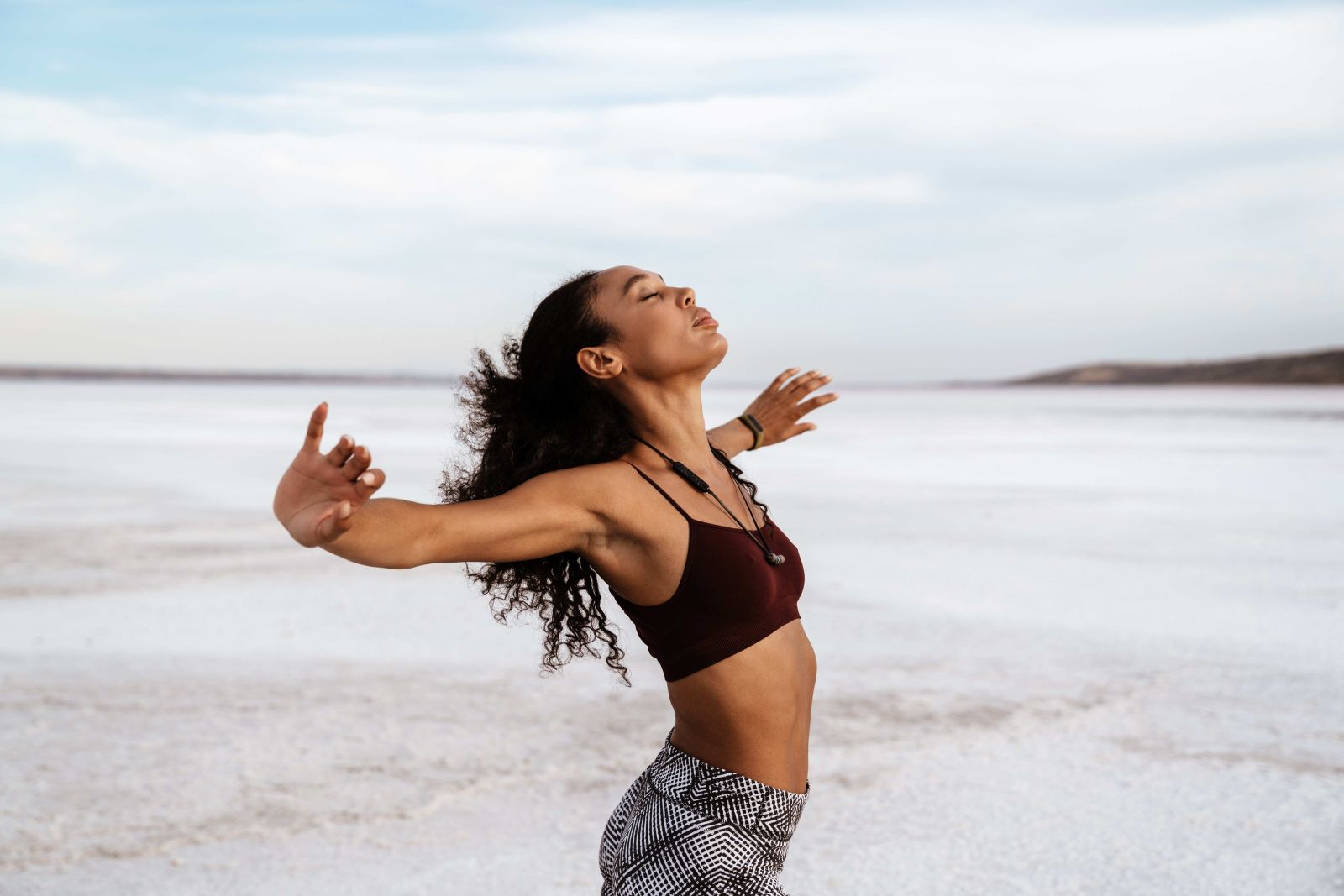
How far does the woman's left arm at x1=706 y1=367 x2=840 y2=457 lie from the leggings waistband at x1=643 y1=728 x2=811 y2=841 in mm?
1233

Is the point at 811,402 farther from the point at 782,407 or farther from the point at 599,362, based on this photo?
the point at 599,362

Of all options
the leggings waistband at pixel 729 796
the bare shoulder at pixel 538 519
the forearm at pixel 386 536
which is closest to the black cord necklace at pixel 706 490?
the bare shoulder at pixel 538 519

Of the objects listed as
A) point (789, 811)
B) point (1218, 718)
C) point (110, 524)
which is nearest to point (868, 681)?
point (1218, 718)

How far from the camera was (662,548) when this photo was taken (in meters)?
2.52

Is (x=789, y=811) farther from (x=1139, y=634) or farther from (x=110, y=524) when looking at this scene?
(x=110, y=524)

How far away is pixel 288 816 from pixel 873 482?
10329mm

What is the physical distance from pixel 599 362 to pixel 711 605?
21.1 inches

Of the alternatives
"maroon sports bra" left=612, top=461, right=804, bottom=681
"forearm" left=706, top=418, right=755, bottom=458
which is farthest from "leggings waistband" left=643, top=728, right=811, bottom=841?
"forearm" left=706, top=418, right=755, bottom=458

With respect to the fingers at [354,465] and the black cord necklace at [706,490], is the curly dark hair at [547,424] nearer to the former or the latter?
the black cord necklace at [706,490]

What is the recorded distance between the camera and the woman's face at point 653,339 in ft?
8.64

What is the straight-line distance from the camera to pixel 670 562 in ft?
8.30

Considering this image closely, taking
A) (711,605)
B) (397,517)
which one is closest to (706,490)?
(711,605)

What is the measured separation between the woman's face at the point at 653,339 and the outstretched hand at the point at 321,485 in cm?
61

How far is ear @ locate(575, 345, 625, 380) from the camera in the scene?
2.62 metres
